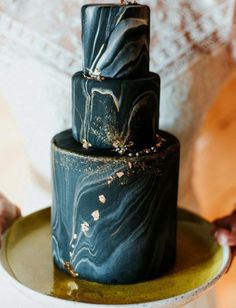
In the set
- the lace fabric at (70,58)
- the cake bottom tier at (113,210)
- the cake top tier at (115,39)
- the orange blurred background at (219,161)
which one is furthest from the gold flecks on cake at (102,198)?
the orange blurred background at (219,161)

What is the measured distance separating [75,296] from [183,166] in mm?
380

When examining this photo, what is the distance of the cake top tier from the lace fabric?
227 millimetres

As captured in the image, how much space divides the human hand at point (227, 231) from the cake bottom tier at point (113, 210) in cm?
7

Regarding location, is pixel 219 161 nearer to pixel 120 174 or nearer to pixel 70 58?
pixel 70 58

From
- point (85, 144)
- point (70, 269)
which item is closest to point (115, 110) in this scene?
point (85, 144)

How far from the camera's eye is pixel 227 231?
2.13 ft

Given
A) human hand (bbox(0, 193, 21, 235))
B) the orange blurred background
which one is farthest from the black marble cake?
the orange blurred background

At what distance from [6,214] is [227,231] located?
10.7 inches

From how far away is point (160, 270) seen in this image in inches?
23.4

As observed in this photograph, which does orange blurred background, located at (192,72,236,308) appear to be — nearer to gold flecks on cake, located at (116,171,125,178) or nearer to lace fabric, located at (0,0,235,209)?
lace fabric, located at (0,0,235,209)

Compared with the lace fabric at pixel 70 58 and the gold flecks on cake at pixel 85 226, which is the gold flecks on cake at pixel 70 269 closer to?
the gold flecks on cake at pixel 85 226

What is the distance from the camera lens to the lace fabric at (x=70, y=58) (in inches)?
30.1

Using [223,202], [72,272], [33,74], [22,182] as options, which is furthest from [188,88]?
[223,202]

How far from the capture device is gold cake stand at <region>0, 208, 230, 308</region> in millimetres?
538
